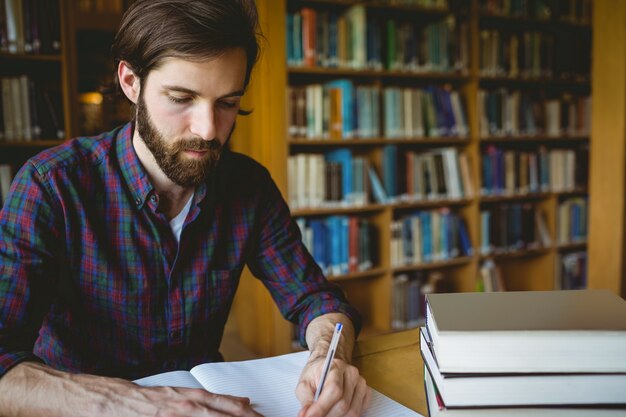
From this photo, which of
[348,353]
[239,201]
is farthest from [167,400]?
[239,201]

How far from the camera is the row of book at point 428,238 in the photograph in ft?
10.8

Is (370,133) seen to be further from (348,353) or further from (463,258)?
(348,353)

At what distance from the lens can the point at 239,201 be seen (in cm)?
130

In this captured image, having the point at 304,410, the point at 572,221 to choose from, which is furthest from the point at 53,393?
the point at 572,221

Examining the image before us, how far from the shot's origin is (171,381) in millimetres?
847

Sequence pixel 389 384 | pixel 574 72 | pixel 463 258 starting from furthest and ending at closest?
pixel 574 72, pixel 463 258, pixel 389 384

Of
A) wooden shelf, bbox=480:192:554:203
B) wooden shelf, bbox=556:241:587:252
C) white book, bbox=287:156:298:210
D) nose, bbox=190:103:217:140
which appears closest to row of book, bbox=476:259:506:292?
wooden shelf, bbox=480:192:554:203

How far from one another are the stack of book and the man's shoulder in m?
0.80

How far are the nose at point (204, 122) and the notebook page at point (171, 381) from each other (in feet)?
1.47

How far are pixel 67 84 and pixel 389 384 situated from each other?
7.22ft

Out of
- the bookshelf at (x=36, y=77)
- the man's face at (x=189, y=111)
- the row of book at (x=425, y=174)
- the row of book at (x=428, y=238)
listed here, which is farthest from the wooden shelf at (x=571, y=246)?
the man's face at (x=189, y=111)

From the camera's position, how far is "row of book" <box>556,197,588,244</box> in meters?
3.92

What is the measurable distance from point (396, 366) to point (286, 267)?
1.33 ft

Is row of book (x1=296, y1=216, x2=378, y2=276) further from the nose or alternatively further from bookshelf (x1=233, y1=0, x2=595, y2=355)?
the nose
